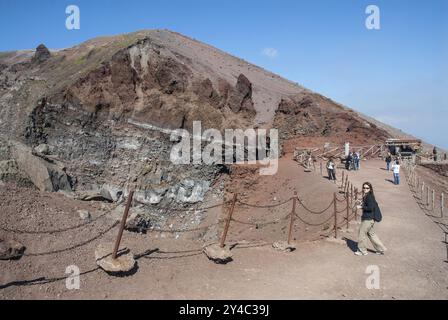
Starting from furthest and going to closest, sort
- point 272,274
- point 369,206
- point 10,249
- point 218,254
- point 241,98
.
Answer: point 241,98, point 369,206, point 218,254, point 272,274, point 10,249

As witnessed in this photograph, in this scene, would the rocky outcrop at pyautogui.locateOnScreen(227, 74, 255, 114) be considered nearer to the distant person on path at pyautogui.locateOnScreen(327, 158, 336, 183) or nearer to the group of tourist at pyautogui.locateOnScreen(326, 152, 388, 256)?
the distant person on path at pyautogui.locateOnScreen(327, 158, 336, 183)

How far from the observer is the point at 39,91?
2756cm

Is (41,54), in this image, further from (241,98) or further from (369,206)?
(369,206)

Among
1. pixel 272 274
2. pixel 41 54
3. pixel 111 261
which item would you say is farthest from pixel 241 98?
pixel 111 261

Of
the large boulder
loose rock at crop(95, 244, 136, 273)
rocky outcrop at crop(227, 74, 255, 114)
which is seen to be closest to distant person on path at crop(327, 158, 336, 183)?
rocky outcrop at crop(227, 74, 255, 114)

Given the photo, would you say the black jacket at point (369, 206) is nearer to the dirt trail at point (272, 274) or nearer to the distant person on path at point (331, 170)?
the dirt trail at point (272, 274)

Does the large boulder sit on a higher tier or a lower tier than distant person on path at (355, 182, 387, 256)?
higher

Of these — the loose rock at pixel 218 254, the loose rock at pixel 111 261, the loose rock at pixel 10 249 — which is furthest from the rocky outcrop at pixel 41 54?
the loose rock at pixel 218 254

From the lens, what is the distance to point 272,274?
26.8ft

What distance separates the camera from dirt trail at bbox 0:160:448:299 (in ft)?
22.7

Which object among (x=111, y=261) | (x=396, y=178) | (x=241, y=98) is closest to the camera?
(x=111, y=261)

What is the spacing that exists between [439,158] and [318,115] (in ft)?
32.8

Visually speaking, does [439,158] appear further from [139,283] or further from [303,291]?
[139,283]
